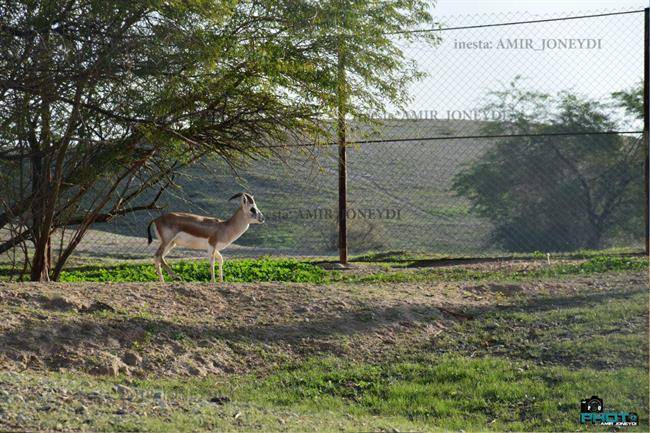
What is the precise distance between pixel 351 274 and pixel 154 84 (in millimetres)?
4701

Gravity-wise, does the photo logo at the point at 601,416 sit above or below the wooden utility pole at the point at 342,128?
below

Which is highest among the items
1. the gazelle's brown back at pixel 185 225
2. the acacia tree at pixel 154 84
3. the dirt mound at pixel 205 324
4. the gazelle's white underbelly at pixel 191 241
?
the acacia tree at pixel 154 84

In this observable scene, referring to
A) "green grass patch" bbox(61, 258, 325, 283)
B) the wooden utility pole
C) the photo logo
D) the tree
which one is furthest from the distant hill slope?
the photo logo

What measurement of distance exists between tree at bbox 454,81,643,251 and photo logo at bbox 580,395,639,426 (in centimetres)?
2040

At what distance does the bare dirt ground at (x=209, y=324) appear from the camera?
26.6 feet

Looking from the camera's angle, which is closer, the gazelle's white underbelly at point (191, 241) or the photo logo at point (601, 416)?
the photo logo at point (601, 416)

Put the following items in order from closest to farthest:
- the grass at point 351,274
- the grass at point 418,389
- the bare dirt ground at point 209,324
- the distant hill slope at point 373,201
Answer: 1. the grass at point 418,389
2. the bare dirt ground at point 209,324
3. the grass at point 351,274
4. the distant hill slope at point 373,201

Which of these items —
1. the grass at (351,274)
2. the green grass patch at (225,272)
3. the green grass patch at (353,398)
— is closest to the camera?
the green grass patch at (353,398)

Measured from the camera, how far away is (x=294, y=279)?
12664mm

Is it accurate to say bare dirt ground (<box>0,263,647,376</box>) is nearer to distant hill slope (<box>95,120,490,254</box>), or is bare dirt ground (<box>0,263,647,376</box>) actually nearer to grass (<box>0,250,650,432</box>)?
grass (<box>0,250,650,432</box>)

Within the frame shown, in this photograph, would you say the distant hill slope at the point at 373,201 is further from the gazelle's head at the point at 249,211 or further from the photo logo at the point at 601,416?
the photo logo at the point at 601,416

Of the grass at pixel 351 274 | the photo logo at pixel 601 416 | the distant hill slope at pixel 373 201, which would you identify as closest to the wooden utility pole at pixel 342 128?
the grass at pixel 351 274

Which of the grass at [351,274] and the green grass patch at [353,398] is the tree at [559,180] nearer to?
the grass at [351,274]

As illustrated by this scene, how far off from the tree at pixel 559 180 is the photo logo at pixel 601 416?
66.9 ft
